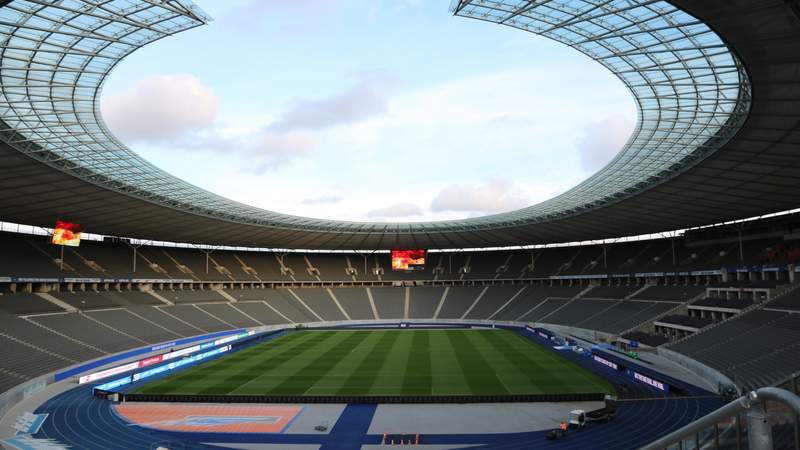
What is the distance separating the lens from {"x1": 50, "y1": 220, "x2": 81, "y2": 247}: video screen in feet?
155

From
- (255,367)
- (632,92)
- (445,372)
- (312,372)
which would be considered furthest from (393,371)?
(632,92)

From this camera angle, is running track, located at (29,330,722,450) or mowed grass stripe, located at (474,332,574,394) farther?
mowed grass stripe, located at (474,332,574,394)

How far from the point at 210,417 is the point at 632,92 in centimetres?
2888

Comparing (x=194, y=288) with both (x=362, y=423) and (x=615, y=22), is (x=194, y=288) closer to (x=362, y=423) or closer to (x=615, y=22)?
(x=362, y=423)

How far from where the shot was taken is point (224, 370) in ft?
134

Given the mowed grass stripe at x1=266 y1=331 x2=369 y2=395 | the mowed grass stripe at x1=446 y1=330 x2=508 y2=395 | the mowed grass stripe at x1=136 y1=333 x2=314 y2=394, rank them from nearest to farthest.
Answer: the mowed grass stripe at x1=446 y1=330 x2=508 y2=395
the mowed grass stripe at x1=266 y1=331 x2=369 y2=395
the mowed grass stripe at x1=136 y1=333 x2=314 y2=394

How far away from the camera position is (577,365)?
135 feet

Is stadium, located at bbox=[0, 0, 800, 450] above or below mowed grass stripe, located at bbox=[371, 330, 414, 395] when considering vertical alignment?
above

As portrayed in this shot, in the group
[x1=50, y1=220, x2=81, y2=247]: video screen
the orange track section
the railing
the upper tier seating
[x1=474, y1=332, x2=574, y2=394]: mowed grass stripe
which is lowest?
[x1=474, y1=332, x2=574, y2=394]: mowed grass stripe

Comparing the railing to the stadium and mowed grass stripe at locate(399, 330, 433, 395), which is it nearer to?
the stadium

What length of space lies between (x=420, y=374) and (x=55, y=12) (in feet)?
99.5

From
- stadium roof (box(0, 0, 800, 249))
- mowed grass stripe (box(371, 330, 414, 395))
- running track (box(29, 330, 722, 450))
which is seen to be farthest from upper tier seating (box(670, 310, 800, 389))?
mowed grass stripe (box(371, 330, 414, 395))

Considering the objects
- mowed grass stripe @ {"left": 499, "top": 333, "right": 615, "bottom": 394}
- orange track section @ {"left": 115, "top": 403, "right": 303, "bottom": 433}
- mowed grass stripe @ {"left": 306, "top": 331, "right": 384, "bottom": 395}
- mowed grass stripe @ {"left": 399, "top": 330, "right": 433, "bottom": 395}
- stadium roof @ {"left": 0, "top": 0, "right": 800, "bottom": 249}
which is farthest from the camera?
mowed grass stripe @ {"left": 306, "top": 331, "right": 384, "bottom": 395}

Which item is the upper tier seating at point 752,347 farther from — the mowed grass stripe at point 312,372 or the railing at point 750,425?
the railing at point 750,425
